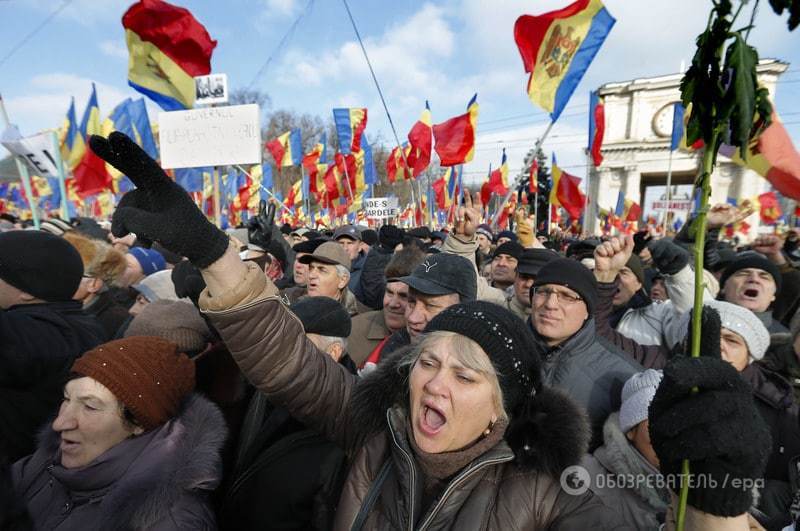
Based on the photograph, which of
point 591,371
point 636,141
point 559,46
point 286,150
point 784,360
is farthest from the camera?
point 636,141

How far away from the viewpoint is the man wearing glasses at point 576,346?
229 centimetres

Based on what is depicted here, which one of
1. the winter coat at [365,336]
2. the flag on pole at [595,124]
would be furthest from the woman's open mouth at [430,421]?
the flag on pole at [595,124]

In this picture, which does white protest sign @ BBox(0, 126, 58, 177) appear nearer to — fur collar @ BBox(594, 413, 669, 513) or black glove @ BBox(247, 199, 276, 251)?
black glove @ BBox(247, 199, 276, 251)

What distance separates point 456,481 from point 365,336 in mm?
2394

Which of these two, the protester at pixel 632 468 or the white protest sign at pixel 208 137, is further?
the white protest sign at pixel 208 137

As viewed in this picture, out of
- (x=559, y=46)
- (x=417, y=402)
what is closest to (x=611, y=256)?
(x=417, y=402)

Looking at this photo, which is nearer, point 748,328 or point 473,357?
point 473,357

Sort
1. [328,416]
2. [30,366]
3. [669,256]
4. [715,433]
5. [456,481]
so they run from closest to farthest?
[715,433]
[456,481]
[328,416]
[30,366]
[669,256]

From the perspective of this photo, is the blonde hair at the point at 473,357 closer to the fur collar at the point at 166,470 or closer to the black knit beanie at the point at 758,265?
the fur collar at the point at 166,470

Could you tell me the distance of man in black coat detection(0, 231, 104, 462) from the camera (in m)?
1.81

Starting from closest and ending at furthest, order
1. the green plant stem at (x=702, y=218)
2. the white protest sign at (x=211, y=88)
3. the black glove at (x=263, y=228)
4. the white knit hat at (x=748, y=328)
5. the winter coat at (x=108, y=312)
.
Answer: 1. the green plant stem at (x=702, y=218)
2. the white knit hat at (x=748, y=328)
3. the winter coat at (x=108, y=312)
4. the black glove at (x=263, y=228)
5. the white protest sign at (x=211, y=88)

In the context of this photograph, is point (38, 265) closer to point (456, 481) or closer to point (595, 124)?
point (456, 481)

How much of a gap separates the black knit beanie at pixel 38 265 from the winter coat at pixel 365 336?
6.30ft

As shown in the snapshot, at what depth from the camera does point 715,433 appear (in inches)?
A: 38.4
